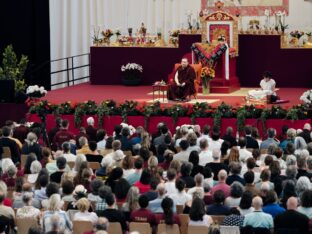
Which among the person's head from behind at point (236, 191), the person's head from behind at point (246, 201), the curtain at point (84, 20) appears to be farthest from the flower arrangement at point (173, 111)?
the curtain at point (84, 20)

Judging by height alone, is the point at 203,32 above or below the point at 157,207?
above

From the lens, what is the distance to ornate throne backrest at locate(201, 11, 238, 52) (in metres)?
28.9

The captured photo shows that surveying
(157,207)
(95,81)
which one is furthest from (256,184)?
(95,81)

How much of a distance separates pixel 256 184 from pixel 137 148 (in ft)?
10.3

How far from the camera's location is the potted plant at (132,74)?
3034 cm

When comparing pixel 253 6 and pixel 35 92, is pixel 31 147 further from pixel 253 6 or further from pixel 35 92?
pixel 253 6

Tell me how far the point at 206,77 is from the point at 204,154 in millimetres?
10410

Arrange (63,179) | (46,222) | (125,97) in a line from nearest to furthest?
(46,222) < (63,179) < (125,97)

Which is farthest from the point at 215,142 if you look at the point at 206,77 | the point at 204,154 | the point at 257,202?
the point at 206,77

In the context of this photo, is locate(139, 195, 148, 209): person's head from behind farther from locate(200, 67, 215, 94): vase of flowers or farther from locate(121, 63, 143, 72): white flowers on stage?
locate(121, 63, 143, 72): white flowers on stage

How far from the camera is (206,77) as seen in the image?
27.6m

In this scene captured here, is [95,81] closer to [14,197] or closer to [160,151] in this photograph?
[160,151]

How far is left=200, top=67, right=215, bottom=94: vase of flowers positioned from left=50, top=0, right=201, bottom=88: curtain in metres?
8.68

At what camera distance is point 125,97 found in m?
27.3
